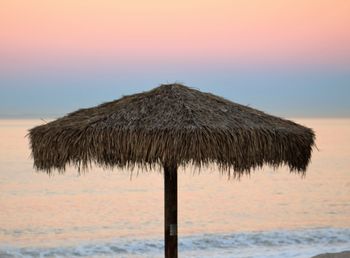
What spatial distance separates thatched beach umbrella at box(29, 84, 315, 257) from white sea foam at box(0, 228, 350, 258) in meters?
7.74

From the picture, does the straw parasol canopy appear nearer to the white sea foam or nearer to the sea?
the sea

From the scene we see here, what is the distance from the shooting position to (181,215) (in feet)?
66.2

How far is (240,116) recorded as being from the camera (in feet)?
20.8

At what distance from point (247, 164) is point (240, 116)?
51cm

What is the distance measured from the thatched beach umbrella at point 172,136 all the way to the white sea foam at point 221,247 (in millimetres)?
7739

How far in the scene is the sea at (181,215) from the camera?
15.3 m

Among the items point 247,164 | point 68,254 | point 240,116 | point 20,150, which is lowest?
point 68,254

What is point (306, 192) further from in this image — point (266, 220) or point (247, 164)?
point (247, 164)

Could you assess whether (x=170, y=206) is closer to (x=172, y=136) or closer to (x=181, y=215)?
(x=172, y=136)

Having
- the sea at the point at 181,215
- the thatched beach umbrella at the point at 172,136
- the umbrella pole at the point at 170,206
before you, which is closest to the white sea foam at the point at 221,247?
the sea at the point at 181,215

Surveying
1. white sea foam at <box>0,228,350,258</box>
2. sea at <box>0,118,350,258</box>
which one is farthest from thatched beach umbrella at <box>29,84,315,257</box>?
white sea foam at <box>0,228,350,258</box>

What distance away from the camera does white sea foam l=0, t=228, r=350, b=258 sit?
1446 cm

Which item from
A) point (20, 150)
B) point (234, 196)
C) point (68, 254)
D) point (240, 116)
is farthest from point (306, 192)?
point (20, 150)

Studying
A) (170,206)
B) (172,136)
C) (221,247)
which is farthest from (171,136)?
(221,247)
